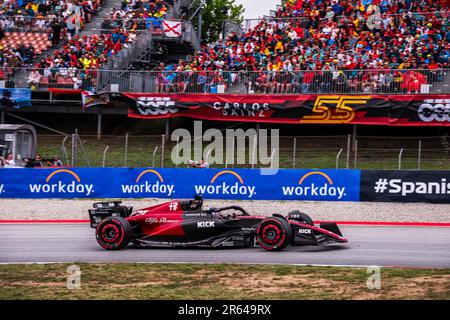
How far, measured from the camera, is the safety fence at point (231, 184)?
20797 mm

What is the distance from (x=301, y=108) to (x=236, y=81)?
108 inches

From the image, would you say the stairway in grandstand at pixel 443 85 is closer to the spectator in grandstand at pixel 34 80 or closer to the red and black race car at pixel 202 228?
the red and black race car at pixel 202 228

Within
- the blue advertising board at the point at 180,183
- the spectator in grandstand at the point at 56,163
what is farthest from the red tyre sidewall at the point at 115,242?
the spectator in grandstand at the point at 56,163

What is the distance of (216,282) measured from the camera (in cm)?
1105

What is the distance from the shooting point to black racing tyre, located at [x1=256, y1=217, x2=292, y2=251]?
1305 centimetres

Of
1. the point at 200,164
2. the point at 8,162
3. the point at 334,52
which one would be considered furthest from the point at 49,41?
the point at 334,52

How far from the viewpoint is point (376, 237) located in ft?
51.1

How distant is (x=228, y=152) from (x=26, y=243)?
9475mm

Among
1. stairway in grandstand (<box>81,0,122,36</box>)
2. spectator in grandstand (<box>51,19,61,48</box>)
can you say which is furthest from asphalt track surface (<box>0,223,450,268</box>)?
stairway in grandstand (<box>81,0,122,36</box>)

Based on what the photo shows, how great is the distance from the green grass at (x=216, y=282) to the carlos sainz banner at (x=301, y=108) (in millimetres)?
13339

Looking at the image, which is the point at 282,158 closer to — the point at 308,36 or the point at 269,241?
the point at 308,36

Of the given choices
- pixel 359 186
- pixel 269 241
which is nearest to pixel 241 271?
pixel 269 241

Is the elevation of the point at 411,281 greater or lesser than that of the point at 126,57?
lesser
